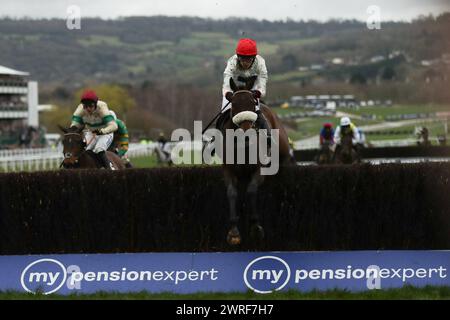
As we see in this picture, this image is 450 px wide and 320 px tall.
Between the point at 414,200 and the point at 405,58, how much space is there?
6071cm

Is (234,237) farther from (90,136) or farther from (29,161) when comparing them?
(29,161)

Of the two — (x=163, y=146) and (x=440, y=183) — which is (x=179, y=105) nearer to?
(x=163, y=146)

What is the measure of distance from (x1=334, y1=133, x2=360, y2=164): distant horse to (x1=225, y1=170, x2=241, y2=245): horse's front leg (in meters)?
9.64

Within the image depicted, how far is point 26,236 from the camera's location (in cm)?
1069

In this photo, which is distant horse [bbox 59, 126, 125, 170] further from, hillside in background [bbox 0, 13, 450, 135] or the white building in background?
the white building in background

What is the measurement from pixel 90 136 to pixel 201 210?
356cm

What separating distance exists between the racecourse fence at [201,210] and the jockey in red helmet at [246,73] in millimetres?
743

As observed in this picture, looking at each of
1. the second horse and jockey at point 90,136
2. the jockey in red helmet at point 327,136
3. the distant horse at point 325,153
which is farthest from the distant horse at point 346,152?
the second horse and jockey at point 90,136

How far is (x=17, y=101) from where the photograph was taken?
270ft

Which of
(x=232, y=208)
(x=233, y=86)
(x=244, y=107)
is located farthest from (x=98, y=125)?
(x=232, y=208)

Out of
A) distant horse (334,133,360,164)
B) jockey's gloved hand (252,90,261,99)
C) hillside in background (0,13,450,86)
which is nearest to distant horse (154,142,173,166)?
distant horse (334,133,360,164)

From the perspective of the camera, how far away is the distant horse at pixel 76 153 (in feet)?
43.6

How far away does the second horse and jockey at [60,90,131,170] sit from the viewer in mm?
13281

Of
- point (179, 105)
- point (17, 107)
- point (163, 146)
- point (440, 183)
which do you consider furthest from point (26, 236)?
point (179, 105)
